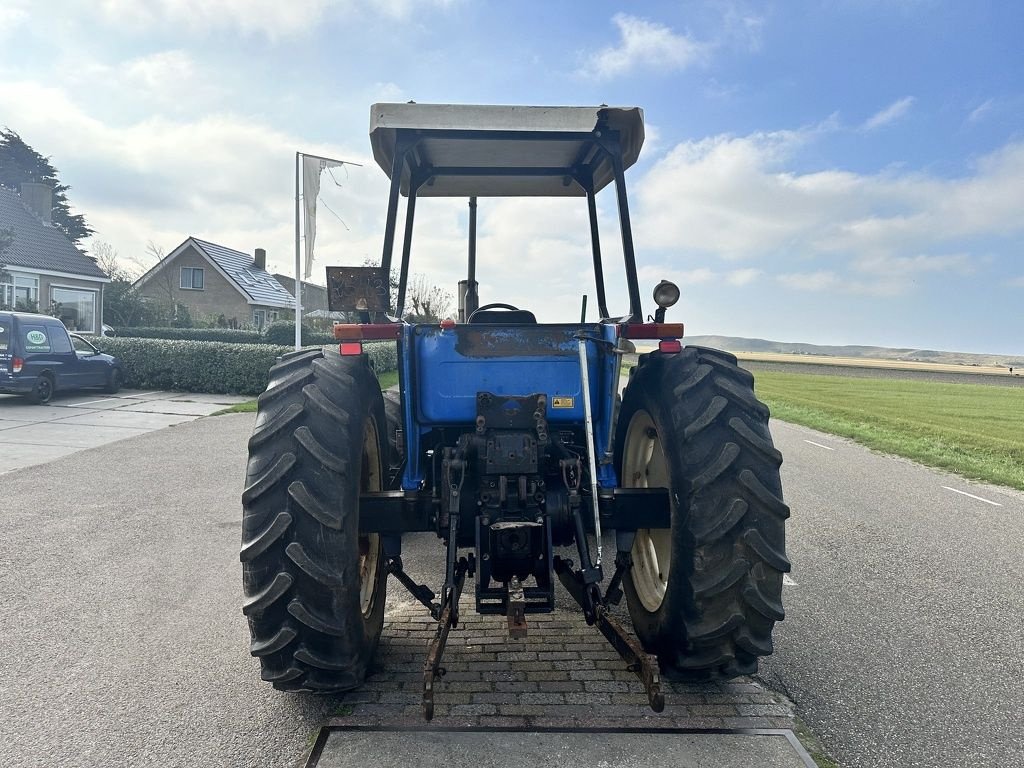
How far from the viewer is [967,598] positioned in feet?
14.1

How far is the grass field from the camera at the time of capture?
9.51 metres

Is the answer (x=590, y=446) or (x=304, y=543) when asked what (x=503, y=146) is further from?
(x=304, y=543)

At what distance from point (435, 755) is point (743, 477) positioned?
1.60m

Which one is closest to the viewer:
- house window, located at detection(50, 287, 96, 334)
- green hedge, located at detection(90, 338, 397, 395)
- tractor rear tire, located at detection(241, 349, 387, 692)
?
tractor rear tire, located at detection(241, 349, 387, 692)

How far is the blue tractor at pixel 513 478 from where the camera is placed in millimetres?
2514

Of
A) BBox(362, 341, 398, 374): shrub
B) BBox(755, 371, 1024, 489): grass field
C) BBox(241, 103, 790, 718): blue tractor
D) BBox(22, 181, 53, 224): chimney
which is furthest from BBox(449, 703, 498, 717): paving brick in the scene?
BBox(22, 181, 53, 224): chimney

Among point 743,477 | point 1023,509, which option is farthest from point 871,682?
point 1023,509

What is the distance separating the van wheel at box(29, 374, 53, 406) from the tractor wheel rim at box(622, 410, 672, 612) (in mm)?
13035

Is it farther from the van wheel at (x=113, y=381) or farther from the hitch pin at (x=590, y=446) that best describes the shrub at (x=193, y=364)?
the hitch pin at (x=590, y=446)

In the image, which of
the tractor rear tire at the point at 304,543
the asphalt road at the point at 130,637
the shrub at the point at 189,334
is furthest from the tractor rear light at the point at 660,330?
the shrub at the point at 189,334

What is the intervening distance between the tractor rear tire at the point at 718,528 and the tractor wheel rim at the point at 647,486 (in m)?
0.36

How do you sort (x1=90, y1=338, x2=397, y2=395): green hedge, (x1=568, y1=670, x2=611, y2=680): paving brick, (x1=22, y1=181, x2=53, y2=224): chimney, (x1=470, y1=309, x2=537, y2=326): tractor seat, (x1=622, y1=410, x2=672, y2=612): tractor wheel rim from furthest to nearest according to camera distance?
(x1=22, y1=181, x2=53, y2=224): chimney < (x1=90, y1=338, x2=397, y2=395): green hedge < (x1=470, y1=309, x2=537, y2=326): tractor seat < (x1=622, y1=410, x2=672, y2=612): tractor wheel rim < (x1=568, y1=670, x2=611, y2=680): paving brick

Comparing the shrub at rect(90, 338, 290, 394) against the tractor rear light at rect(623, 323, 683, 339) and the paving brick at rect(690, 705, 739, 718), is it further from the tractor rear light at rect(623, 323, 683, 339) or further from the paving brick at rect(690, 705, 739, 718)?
the paving brick at rect(690, 705, 739, 718)

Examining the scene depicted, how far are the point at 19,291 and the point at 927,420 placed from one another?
27975 mm
